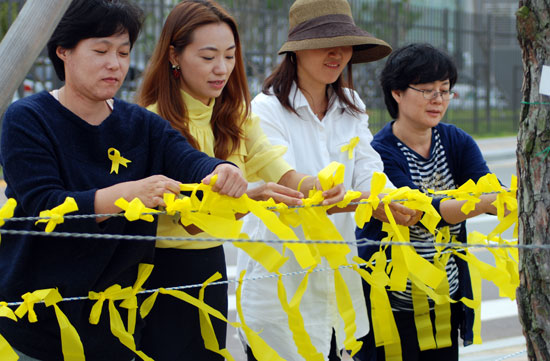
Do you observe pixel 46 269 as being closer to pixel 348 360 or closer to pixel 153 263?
pixel 153 263

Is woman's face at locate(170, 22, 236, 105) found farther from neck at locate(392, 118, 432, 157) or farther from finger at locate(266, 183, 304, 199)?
neck at locate(392, 118, 432, 157)

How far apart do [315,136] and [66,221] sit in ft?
4.22

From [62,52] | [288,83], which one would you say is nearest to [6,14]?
[288,83]

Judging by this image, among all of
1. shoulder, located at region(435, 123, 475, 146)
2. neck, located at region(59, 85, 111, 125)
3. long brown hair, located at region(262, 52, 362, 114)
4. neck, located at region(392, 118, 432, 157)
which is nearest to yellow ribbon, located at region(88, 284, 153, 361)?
neck, located at region(59, 85, 111, 125)

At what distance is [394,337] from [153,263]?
0.94 meters

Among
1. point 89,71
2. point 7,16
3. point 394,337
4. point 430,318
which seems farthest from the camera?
point 7,16

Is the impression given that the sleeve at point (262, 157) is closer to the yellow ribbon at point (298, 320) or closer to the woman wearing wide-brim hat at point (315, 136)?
the woman wearing wide-brim hat at point (315, 136)

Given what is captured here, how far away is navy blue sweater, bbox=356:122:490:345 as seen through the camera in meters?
3.14

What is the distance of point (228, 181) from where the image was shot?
219 centimetres

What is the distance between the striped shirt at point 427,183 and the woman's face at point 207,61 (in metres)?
0.90

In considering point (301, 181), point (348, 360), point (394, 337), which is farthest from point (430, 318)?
point (348, 360)

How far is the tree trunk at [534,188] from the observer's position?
1.88 meters

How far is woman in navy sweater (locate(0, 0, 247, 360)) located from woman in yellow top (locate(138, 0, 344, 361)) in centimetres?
23

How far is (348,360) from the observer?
4582 mm
